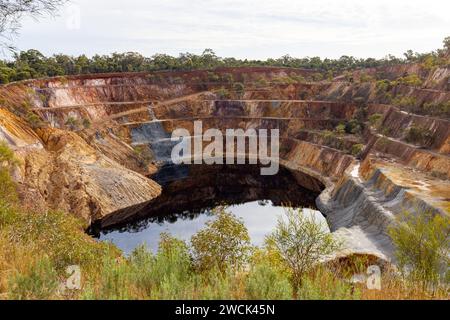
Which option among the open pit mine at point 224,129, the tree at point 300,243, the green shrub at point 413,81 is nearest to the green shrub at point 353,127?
the open pit mine at point 224,129

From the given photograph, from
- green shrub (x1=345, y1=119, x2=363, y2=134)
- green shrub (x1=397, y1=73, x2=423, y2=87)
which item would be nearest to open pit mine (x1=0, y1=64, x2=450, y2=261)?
green shrub (x1=345, y1=119, x2=363, y2=134)

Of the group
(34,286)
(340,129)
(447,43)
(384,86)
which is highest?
(447,43)

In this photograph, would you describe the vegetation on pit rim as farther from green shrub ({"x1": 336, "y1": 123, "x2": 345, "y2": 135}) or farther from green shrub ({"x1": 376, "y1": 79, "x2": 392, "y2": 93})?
green shrub ({"x1": 336, "y1": 123, "x2": 345, "y2": 135})

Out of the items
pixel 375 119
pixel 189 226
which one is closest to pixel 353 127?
pixel 375 119

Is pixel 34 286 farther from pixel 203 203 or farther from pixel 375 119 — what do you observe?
pixel 375 119

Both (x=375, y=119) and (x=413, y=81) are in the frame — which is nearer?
(x=375, y=119)
